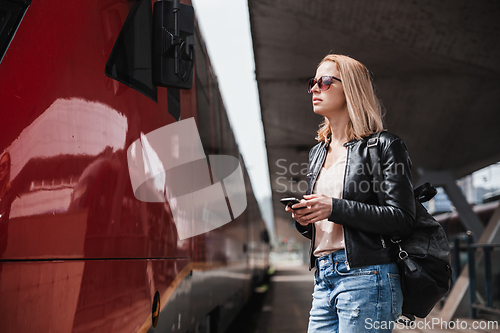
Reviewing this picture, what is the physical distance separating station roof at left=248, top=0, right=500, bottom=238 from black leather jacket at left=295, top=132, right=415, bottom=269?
4.42 meters

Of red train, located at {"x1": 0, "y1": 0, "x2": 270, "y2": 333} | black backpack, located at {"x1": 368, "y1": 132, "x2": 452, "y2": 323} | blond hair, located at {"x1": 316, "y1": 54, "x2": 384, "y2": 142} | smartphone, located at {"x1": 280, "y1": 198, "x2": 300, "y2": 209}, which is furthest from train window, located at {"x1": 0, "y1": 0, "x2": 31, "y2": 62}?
black backpack, located at {"x1": 368, "y1": 132, "x2": 452, "y2": 323}

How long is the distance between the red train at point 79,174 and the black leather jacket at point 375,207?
0.94 m

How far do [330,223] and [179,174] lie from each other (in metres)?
1.22

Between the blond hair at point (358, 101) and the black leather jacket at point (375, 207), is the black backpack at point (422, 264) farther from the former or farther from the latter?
the blond hair at point (358, 101)

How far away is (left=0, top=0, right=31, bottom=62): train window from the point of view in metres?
1.55

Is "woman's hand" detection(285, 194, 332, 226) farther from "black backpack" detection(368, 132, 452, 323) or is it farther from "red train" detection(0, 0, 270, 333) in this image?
"red train" detection(0, 0, 270, 333)

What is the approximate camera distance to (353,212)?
5.53 ft

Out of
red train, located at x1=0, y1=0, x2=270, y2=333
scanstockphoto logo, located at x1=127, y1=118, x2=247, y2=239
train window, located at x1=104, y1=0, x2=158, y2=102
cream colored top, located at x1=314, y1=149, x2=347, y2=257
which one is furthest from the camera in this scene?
scanstockphoto logo, located at x1=127, y1=118, x2=247, y2=239

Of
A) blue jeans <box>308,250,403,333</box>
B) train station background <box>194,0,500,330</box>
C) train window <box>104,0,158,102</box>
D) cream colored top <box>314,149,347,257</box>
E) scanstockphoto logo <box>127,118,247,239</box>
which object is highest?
train station background <box>194,0,500,330</box>

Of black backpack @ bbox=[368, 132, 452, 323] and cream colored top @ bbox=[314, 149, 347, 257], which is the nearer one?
black backpack @ bbox=[368, 132, 452, 323]

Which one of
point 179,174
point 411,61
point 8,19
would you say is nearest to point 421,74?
point 411,61

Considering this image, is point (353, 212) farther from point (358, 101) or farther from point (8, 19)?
point (8, 19)

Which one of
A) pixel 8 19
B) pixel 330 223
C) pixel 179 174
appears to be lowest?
pixel 330 223

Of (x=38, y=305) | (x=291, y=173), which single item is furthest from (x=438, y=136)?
(x=38, y=305)
